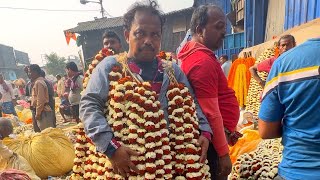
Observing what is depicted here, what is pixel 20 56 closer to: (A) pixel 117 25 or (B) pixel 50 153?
(A) pixel 117 25

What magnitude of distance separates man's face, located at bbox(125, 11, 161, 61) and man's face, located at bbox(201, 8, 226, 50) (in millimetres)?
462

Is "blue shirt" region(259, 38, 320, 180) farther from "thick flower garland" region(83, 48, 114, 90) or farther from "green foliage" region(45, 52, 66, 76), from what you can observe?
"green foliage" region(45, 52, 66, 76)

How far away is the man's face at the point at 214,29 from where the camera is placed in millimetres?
2040

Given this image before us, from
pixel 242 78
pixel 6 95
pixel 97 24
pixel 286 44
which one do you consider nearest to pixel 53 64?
pixel 97 24

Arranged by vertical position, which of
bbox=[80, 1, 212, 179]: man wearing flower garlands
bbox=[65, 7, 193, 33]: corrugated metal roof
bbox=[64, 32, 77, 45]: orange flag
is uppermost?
bbox=[65, 7, 193, 33]: corrugated metal roof

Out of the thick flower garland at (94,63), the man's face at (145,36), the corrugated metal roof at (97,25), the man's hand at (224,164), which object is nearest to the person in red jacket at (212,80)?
the man's hand at (224,164)

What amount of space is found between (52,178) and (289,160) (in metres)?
4.26

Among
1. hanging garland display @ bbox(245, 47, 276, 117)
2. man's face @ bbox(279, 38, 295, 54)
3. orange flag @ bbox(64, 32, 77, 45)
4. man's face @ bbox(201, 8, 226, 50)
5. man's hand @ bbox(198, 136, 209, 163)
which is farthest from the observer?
orange flag @ bbox(64, 32, 77, 45)

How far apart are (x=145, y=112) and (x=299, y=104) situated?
2.83 ft

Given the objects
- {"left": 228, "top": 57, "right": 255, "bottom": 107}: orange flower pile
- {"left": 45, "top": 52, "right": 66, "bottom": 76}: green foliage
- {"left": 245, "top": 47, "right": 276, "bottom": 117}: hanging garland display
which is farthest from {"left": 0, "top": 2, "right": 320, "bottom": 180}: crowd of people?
{"left": 45, "top": 52, "right": 66, "bottom": 76}: green foliage

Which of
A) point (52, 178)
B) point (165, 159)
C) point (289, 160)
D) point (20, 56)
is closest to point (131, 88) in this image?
point (165, 159)

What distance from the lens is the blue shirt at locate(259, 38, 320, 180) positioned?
1.38 metres

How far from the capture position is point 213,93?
A: 1.90m

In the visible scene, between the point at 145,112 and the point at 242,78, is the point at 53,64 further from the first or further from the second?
the point at 145,112
